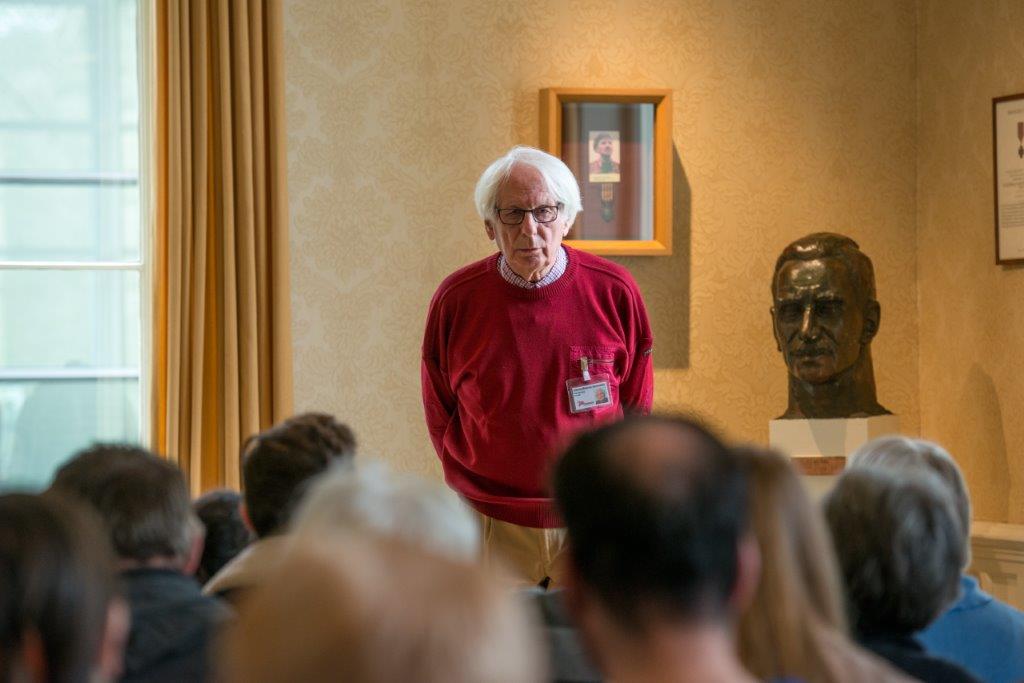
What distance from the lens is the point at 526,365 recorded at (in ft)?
11.9

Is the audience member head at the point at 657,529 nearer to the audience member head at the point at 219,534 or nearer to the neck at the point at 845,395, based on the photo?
the audience member head at the point at 219,534

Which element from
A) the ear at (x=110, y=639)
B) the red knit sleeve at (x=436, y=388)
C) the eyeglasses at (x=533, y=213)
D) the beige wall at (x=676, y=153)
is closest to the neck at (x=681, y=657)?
the ear at (x=110, y=639)

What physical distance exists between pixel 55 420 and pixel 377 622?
14.2ft

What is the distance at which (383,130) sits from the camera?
5.04 meters

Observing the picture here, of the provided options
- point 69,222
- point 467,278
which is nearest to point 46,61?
point 69,222

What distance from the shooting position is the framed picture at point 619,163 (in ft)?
16.7

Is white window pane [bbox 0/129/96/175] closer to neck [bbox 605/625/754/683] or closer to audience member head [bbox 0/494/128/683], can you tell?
audience member head [bbox 0/494/128/683]

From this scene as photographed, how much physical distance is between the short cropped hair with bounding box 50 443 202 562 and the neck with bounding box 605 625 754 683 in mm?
931

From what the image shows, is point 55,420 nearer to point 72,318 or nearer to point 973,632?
point 72,318

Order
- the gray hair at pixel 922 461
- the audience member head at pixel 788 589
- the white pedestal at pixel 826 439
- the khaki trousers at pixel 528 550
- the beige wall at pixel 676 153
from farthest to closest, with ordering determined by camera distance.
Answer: the beige wall at pixel 676 153
the white pedestal at pixel 826 439
the khaki trousers at pixel 528 550
the gray hair at pixel 922 461
the audience member head at pixel 788 589

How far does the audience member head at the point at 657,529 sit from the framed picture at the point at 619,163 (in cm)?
379

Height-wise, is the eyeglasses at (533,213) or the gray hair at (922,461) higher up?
the eyeglasses at (533,213)

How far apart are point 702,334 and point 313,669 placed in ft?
14.7

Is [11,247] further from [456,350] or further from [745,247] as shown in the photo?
[745,247]
